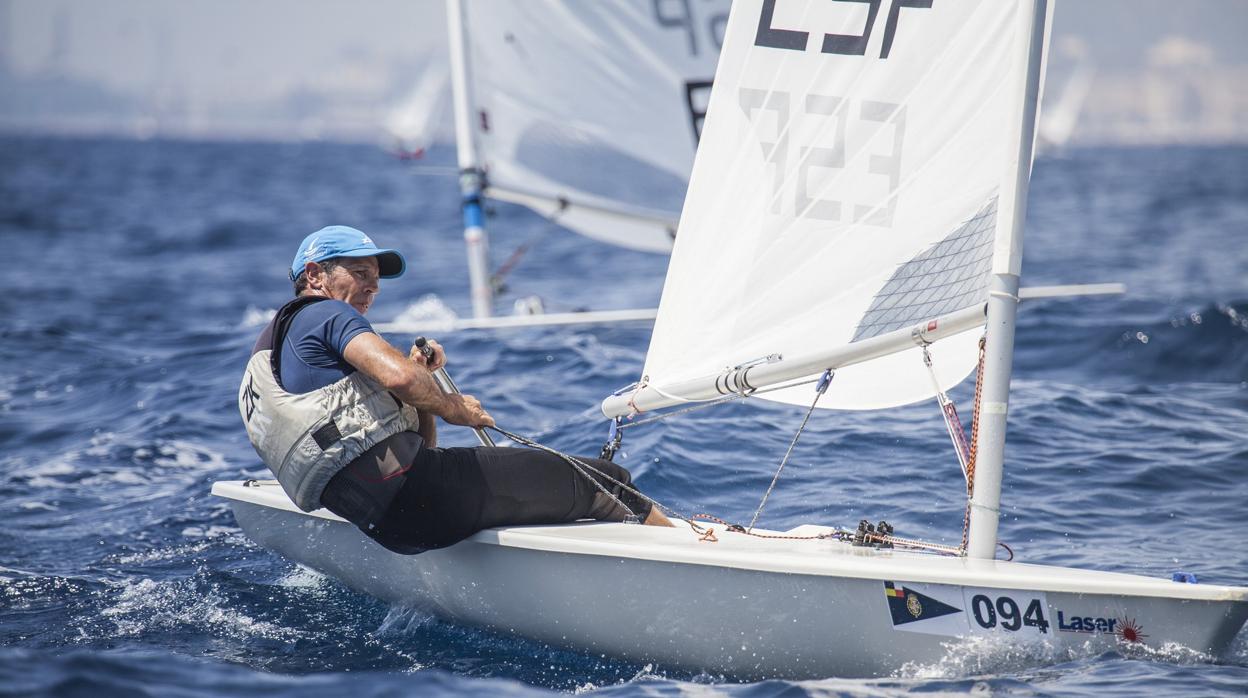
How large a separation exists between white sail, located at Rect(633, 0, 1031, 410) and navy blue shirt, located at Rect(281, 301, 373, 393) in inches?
34.9

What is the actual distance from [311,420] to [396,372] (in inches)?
10.8

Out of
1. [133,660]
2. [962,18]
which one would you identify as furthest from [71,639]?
[962,18]

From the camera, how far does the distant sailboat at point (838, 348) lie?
9.62ft

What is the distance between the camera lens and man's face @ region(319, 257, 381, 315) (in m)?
3.37

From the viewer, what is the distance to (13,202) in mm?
22656

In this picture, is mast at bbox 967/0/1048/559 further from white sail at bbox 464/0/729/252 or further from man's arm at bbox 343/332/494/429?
white sail at bbox 464/0/729/252

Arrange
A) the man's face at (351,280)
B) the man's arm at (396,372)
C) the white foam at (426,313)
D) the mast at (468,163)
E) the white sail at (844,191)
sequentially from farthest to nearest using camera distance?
the white foam at (426,313) → the mast at (468,163) → the man's face at (351,280) → the white sail at (844,191) → the man's arm at (396,372)

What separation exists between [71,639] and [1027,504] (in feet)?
10.8

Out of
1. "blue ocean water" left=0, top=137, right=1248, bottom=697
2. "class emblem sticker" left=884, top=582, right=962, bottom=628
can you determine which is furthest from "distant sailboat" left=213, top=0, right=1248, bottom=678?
"blue ocean water" left=0, top=137, right=1248, bottom=697

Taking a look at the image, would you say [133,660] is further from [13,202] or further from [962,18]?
[13,202]

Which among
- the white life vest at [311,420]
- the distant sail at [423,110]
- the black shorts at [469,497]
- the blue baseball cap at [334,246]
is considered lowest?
the black shorts at [469,497]

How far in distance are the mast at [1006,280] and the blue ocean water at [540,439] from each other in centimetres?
48

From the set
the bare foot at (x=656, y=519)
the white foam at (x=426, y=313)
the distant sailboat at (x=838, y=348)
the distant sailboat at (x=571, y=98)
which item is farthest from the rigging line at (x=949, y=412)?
the white foam at (x=426, y=313)

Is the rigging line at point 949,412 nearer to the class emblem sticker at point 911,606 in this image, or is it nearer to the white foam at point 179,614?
the class emblem sticker at point 911,606
